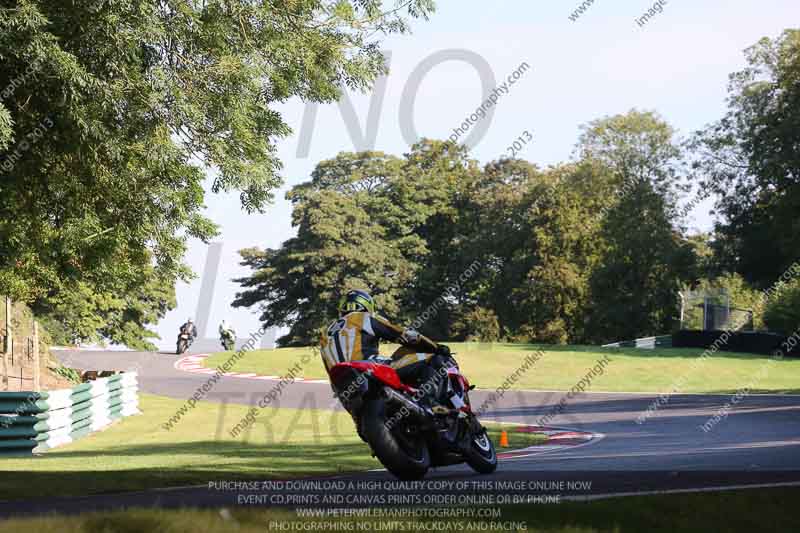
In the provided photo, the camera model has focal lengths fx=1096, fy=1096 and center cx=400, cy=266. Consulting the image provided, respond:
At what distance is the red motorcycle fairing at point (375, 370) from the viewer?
9930 mm

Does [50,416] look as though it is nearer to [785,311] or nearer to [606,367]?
[606,367]

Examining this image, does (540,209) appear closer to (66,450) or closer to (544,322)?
(544,322)

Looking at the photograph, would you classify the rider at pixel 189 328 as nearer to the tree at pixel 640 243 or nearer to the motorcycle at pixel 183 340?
the motorcycle at pixel 183 340

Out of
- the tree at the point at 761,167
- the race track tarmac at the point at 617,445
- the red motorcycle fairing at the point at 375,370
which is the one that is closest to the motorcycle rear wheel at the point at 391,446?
the red motorcycle fairing at the point at 375,370

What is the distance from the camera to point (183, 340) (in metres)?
53.8

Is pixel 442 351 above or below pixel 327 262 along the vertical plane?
below

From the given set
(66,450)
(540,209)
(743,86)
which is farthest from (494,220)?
(66,450)

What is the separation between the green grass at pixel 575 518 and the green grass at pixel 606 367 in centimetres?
2897

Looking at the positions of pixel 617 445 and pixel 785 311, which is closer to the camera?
pixel 617 445

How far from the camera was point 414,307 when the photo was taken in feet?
→ 236

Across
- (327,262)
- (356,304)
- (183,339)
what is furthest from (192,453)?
(327,262)

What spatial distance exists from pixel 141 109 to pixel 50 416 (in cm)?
1005

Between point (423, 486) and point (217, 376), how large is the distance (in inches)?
1228

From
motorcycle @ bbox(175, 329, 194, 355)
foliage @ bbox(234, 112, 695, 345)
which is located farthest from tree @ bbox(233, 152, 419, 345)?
motorcycle @ bbox(175, 329, 194, 355)
